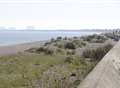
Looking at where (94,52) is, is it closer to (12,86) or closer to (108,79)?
(12,86)

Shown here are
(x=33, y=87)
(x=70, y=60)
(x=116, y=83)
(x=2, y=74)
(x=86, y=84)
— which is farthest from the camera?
(x=70, y=60)

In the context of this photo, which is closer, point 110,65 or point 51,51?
point 110,65

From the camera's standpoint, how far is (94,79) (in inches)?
313

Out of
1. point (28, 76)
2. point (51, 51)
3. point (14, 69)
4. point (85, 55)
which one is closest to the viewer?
point (28, 76)

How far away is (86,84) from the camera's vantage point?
24.0ft

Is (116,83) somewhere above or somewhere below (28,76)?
above

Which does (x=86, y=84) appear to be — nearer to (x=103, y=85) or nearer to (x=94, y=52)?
(x=103, y=85)

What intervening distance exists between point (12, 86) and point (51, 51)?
17.0 metres

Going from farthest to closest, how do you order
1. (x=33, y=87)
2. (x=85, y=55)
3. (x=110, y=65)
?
(x=85, y=55) → (x=33, y=87) → (x=110, y=65)

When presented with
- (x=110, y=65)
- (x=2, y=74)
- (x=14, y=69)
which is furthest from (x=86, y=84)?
(x=14, y=69)

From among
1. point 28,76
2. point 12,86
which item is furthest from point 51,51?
point 12,86

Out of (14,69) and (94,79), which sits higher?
(94,79)

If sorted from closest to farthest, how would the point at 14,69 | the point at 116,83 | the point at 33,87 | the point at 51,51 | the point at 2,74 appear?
the point at 116,83, the point at 33,87, the point at 2,74, the point at 14,69, the point at 51,51

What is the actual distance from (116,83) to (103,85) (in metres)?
1.26
